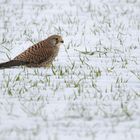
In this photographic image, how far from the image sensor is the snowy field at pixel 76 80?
217 inches

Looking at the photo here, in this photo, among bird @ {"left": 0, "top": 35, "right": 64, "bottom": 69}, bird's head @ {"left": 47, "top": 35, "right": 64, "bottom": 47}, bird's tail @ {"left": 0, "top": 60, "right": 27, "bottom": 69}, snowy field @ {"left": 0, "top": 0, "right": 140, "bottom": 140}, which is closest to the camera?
snowy field @ {"left": 0, "top": 0, "right": 140, "bottom": 140}

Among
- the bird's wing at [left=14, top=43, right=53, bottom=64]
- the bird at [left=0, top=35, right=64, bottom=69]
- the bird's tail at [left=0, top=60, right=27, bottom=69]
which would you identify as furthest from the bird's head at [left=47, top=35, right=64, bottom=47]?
the bird's tail at [left=0, top=60, right=27, bottom=69]

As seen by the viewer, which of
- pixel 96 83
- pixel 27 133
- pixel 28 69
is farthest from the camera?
pixel 28 69

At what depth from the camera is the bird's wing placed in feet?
26.8

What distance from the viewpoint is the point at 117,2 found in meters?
14.5

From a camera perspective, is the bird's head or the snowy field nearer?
the snowy field

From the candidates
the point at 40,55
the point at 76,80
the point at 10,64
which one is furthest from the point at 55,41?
the point at 76,80

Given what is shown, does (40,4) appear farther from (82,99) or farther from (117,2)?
(82,99)

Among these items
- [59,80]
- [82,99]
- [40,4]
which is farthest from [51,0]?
[82,99]

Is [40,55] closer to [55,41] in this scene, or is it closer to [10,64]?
[55,41]

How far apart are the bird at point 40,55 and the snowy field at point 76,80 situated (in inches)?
4.1

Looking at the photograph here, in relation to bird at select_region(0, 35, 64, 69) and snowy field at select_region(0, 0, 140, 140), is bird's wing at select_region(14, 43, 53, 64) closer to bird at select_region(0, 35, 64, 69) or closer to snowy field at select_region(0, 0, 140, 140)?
bird at select_region(0, 35, 64, 69)

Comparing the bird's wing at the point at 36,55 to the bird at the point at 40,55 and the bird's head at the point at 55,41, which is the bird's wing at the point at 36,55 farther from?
the bird's head at the point at 55,41

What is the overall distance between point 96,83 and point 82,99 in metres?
0.81
